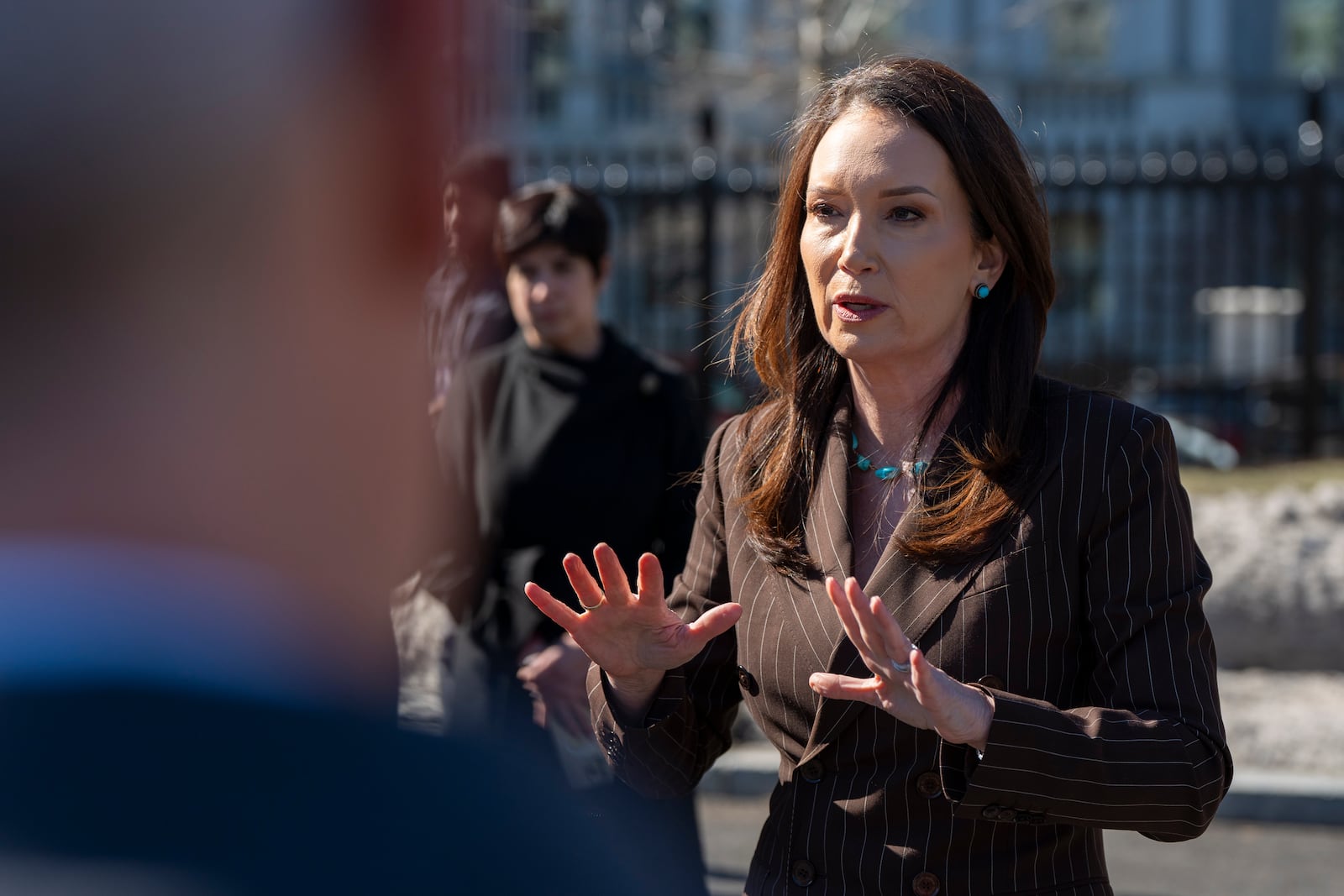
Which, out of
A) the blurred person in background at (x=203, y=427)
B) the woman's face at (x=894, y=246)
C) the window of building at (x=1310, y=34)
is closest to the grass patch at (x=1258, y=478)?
the woman's face at (x=894, y=246)

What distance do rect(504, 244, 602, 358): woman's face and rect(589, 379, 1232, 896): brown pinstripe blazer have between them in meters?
1.88

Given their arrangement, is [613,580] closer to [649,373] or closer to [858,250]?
[858,250]

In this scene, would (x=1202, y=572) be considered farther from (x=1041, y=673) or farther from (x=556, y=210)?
(x=556, y=210)

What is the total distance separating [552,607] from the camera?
6.64ft

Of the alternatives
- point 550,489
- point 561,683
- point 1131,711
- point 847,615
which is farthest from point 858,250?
point 550,489

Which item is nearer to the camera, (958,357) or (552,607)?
(552,607)

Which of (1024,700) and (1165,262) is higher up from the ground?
(1024,700)

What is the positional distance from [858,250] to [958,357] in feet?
0.72

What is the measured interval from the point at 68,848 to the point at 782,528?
150 centimetres

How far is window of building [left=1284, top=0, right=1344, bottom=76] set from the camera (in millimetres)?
34781

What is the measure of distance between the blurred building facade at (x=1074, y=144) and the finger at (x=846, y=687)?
0.78 metres

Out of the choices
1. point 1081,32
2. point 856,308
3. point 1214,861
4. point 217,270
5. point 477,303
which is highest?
point 1081,32

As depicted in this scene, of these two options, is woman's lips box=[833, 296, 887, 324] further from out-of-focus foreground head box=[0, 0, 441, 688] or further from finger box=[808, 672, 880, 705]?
out-of-focus foreground head box=[0, 0, 441, 688]

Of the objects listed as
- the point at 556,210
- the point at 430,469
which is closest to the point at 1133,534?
the point at 430,469
